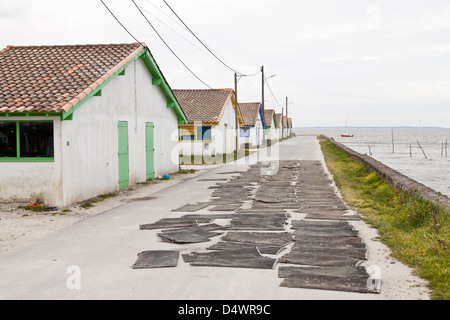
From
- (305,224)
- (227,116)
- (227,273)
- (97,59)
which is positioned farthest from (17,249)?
(227,116)

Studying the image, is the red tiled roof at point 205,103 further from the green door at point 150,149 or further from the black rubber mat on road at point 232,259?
the black rubber mat on road at point 232,259

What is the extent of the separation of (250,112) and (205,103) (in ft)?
71.8

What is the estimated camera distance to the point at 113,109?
14.6 meters

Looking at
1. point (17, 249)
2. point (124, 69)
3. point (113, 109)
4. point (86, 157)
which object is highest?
point (124, 69)

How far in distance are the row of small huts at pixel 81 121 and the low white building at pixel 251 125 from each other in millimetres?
31182

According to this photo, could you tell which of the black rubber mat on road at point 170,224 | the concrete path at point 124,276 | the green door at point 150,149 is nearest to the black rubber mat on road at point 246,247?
the concrete path at point 124,276

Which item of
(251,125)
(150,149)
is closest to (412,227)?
(150,149)

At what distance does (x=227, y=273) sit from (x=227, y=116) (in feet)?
104

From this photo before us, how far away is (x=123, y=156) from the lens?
1540 cm

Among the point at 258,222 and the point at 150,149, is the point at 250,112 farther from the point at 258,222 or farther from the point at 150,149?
the point at 258,222

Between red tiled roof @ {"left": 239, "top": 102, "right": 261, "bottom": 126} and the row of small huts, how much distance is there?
111 feet

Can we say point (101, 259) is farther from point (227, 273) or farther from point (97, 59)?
point (97, 59)

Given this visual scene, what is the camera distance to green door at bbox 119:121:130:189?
15125mm

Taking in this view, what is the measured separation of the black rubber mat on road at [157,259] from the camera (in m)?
6.31
